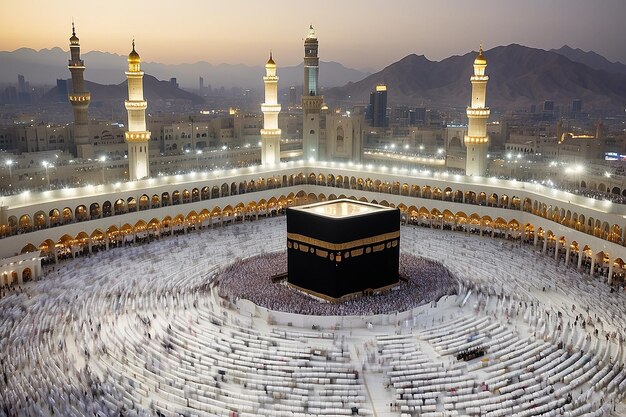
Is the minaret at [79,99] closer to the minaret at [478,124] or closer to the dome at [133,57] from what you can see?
the dome at [133,57]

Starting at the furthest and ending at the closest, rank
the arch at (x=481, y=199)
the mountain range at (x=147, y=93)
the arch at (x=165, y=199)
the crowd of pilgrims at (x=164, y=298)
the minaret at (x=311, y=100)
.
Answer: the mountain range at (x=147, y=93)
the minaret at (x=311, y=100)
the arch at (x=481, y=199)
the arch at (x=165, y=199)
the crowd of pilgrims at (x=164, y=298)

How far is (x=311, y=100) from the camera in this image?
39.7 metres

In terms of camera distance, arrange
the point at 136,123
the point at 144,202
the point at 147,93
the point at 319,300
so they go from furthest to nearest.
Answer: the point at 147,93 → the point at 136,123 → the point at 144,202 → the point at 319,300

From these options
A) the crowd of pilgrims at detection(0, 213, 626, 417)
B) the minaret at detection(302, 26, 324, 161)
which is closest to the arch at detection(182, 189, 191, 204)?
the crowd of pilgrims at detection(0, 213, 626, 417)

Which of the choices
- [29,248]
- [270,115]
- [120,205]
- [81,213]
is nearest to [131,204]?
[120,205]

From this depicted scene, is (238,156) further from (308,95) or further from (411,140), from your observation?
(411,140)

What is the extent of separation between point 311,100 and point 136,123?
1373 centimetres

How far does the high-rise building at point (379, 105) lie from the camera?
88.8 m

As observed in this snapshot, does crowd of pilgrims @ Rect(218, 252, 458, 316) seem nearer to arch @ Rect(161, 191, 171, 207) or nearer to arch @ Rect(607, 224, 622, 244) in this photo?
arch @ Rect(607, 224, 622, 244)

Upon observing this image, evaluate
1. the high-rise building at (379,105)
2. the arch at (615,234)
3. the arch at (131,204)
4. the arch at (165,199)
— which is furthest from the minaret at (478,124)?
the high-rise building at (379,105)

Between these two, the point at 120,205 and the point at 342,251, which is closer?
the point at 342,251

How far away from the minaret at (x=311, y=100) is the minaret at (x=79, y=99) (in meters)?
14.5

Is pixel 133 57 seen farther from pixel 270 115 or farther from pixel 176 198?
pixel 270 115

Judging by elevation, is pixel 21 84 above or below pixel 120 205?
above
